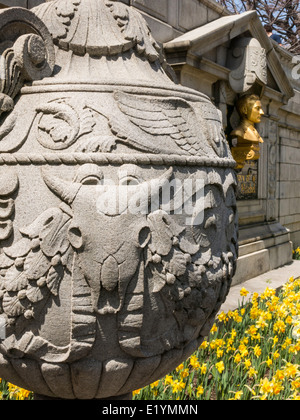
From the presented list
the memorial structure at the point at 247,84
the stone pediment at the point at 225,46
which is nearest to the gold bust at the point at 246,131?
the memorial structure at the point at 247,84

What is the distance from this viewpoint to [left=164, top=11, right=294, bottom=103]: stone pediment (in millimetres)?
4805

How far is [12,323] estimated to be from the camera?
178 centimetres

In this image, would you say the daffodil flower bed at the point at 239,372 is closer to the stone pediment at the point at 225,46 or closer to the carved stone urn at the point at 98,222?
the carved stone urn at the point at 98,222

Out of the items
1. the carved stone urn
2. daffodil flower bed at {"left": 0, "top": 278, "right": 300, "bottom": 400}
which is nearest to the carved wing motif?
the carved stone urn

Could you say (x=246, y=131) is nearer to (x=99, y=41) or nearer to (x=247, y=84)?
(x=247, y=84)

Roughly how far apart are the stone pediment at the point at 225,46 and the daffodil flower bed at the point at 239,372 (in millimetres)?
2497

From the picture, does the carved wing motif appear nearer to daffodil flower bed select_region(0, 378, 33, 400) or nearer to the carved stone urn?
the carved stone urn

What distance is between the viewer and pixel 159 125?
1.89 meters

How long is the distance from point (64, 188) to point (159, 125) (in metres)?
0.47

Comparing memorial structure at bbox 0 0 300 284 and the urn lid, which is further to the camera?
memorial structure at bbox 0 0 300 284

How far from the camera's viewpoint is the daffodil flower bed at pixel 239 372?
2799mm

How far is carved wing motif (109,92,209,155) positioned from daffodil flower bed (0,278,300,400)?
4.55 feet

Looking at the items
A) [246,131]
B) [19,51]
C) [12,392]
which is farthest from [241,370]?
[246,131]

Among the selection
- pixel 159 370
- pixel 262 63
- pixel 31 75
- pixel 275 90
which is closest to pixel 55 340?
pixel 159 370
